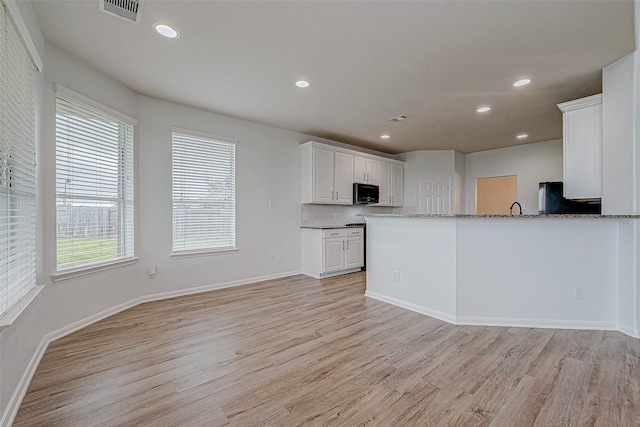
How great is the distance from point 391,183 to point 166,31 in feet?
16.8

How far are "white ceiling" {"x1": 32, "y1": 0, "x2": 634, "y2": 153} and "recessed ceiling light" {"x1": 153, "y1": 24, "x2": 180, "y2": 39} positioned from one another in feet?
0.16

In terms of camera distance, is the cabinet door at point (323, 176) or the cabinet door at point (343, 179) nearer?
the cabinet door at point (323, 176)

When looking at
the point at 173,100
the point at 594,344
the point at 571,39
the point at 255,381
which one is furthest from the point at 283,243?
the point at 571,39

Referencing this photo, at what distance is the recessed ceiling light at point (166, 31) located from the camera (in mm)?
2248

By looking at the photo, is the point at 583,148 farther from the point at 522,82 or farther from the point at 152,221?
the point at 152,221

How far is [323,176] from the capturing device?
203 inches

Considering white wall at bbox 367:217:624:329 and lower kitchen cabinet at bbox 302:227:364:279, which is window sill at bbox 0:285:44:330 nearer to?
white wall at bbox 367:217:624:329

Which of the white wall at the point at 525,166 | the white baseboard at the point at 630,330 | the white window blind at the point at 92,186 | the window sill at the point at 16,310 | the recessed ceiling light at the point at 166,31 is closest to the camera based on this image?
the window sill at the point at 16,310

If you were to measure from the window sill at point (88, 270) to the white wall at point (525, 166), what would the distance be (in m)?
6.96

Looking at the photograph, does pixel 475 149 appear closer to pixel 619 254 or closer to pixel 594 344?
pixel 619 254

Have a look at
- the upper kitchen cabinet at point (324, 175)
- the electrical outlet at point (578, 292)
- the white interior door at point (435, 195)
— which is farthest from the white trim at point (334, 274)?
the electrical outlet at point (578, 292)

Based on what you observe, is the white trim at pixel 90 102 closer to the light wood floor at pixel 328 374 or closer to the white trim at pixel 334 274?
the light wood floor at pixel 328 374

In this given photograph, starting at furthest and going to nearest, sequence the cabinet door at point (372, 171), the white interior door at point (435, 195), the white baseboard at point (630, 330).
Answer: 1. the white interior door at point (435, 195)
2. the cabinet door at point (372, 171)
3. the white baseboard at point (630, 330)

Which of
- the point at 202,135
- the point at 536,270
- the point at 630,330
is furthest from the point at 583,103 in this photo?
the point at 202,135
